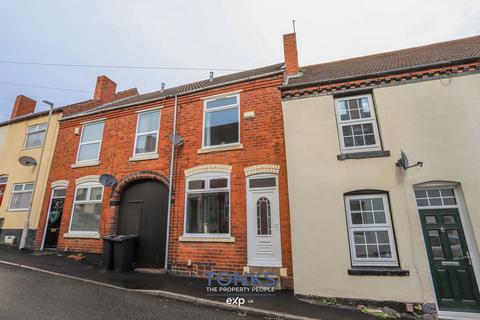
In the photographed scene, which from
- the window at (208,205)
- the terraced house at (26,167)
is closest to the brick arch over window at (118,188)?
the window at (208,205)

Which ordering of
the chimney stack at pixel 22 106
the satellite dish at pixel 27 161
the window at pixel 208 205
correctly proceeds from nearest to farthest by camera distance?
the window at pixel 208 205
the satellite dish at pixel 27 161
the chimney stack at pixel 22 106

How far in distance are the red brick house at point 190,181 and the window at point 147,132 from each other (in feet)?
0.14

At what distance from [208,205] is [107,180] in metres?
4.17

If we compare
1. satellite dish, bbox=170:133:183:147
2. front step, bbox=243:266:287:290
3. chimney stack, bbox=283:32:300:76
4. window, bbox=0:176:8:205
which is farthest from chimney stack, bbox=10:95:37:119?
front step, bbox=243:266:287:290

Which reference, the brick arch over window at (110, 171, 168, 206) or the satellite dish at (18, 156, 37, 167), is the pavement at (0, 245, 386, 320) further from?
the satellite dish at (18, 156, 37, 167)

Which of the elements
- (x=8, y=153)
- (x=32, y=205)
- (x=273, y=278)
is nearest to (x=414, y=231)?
(x=273, y=278)

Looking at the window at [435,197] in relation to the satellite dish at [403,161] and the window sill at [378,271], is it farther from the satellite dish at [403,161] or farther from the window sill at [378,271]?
the window sill at [378,271]

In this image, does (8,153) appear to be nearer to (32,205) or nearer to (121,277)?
(32,205)

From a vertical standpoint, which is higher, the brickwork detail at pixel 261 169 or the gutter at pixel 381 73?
the gutter at pixel 381 73

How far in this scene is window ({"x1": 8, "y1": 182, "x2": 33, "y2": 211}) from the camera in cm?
1111

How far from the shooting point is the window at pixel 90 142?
33.3ft

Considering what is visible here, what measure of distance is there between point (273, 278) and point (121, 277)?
4498mm

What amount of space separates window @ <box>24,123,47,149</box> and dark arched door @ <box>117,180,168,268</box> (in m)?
6.93

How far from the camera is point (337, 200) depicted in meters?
5.84
